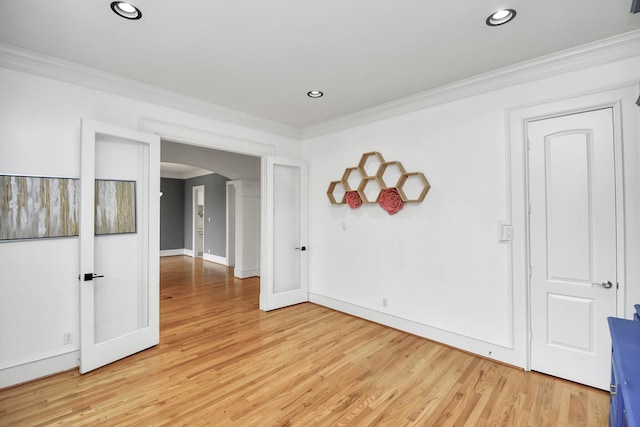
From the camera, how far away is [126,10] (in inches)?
76.9

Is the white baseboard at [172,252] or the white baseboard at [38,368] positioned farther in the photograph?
the white baseboard at [172,252]

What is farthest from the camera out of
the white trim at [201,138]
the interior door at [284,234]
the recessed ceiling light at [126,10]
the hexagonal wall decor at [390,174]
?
the interior door at [284,234]

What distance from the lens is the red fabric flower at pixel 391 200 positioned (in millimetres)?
3516

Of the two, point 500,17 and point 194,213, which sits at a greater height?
point 500,17

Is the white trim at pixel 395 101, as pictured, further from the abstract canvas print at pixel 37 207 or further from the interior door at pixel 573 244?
the abstract canvas print at pixel 37 207

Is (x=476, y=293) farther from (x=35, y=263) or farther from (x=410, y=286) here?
(x=35, y=263)

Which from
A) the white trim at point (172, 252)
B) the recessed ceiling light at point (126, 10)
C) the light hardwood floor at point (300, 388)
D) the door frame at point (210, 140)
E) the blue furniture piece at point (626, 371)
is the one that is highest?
the recessed ceiling light at point (126, 10)

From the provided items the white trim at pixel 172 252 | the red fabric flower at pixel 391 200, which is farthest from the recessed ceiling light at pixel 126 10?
the white trim at pixel 172 252

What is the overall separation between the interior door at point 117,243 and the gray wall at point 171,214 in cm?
740

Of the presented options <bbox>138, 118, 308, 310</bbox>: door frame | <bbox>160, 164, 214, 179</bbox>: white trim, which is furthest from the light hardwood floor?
<bbox>160, 164, 214, 179</bbox>: white trim

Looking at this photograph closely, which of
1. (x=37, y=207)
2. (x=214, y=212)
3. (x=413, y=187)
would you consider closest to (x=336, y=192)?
(x=413, y=187)

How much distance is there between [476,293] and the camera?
296 cm

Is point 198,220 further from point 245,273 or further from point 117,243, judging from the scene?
point 117,243

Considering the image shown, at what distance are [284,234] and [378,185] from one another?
5.47 ft
